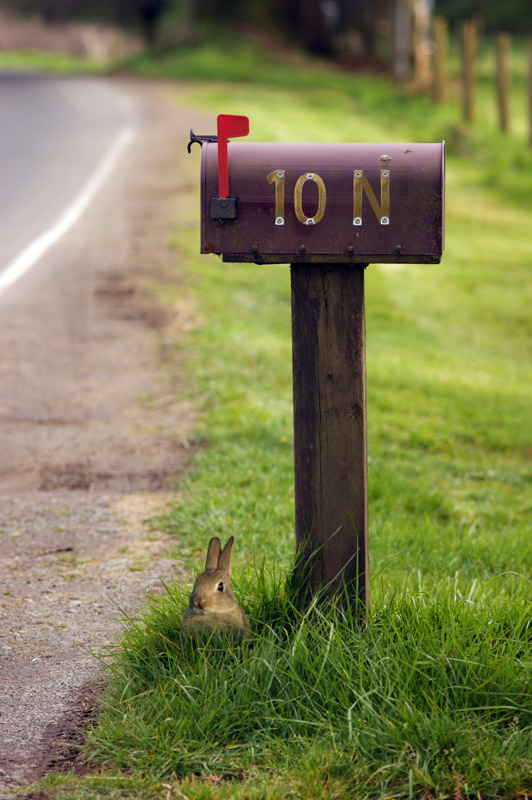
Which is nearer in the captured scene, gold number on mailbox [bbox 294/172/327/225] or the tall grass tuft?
the tall grass tuft

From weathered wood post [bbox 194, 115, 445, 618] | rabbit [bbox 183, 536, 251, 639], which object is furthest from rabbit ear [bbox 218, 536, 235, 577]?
weathered wood post [bbox 194, 115, 445, 618]

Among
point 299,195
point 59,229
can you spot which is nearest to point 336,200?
point 299,195

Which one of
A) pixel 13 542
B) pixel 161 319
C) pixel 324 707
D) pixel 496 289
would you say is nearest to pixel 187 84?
pixel 496 289

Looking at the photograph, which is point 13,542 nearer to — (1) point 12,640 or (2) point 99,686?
(1) point 12,640

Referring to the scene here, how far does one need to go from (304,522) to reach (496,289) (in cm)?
790

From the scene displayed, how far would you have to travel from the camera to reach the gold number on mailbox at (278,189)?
292cm

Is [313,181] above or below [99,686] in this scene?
above

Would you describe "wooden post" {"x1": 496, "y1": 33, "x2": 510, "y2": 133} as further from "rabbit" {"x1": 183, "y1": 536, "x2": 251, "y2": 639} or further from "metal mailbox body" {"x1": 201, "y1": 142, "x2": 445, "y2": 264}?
"rabbit" {"x1": 183, "y1": 536, "x2": 251, "y2": 639}

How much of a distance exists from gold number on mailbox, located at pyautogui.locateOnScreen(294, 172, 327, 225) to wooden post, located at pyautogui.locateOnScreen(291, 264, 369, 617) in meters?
0.16

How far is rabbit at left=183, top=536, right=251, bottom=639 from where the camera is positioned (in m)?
2.94

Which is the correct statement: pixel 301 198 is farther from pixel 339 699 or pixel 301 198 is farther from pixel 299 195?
pixel 339 699

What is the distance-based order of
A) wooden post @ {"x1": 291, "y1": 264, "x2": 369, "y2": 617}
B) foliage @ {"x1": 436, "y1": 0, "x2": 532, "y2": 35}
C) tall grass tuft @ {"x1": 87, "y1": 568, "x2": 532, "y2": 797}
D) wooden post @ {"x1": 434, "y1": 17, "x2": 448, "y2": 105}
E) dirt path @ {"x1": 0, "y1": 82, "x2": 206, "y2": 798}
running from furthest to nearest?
foliage @ {"x1": 436, "y1": 0, "x2": 532, "y2": 35} → wooden post @ {"x1": 434, "y1": 17, "x2": 448, "y2": 105} → dirt path @ {"x1": 0, "y1": 82, "x2": 206, "y2": 798} → wooden post @ {"x1": 291, "y1": 264, "x2": 369, "y2": 617} → tall grass tuft @ {"x1": 87, "y1": 568, "x2": 532, "y2": 797}

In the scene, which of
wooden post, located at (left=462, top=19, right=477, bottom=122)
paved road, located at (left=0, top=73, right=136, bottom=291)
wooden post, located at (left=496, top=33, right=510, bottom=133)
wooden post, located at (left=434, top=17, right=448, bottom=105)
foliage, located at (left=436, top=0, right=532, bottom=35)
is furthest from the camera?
foliage, located at (left=436, top=0, right=532, bottom=35)

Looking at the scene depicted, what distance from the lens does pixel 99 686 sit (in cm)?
315
